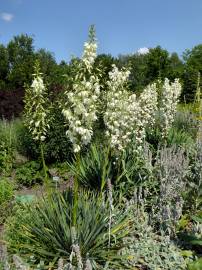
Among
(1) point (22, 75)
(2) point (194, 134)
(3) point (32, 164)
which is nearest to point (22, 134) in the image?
(3) point (32, 164)

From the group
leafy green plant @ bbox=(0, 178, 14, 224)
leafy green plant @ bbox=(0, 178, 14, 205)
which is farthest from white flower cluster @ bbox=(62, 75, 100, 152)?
leafy green plant @ bbox=(0, 178, 14, 205)

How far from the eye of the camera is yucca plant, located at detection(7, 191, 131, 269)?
3.93 m

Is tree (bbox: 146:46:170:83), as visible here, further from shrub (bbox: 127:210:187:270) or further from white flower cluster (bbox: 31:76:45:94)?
white flower cluster (bbox: 31:76:45:94)

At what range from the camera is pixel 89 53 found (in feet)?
11.8

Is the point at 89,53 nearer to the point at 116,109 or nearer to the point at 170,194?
the point at 116,109

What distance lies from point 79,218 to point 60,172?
14.2 feet

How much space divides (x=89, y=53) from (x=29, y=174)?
4691mm

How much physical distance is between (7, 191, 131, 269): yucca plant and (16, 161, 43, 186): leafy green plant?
132 inches

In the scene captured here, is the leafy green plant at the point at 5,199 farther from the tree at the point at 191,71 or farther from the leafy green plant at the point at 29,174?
the tree at the point at 191,71

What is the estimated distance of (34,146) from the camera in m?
9.01

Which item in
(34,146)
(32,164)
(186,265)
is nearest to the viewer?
(186,265)

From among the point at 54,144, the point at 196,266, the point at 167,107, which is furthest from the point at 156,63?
the point at 196,266

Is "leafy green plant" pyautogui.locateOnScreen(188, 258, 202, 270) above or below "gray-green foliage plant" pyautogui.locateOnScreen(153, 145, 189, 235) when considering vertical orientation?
below

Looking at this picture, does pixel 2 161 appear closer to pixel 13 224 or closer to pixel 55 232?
pixel 13 224
